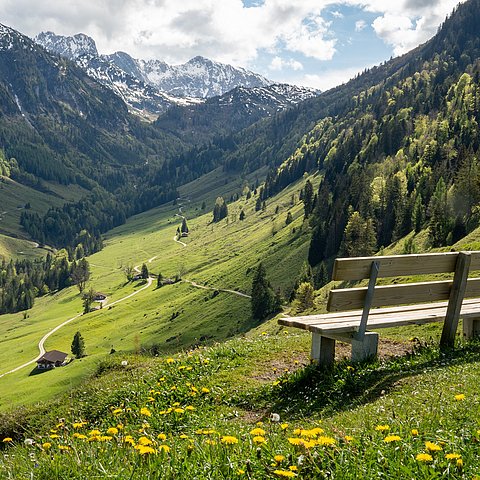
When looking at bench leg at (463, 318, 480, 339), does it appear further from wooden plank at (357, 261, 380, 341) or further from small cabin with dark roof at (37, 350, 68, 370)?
small cabin with dark roof at (37, 350, 68, 370)

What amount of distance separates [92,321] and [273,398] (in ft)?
613

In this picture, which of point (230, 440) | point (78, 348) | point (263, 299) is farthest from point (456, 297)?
point (78, 348)

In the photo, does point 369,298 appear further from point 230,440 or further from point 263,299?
point 263,299

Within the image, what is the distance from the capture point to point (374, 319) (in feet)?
45.8

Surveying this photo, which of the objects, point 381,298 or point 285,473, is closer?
point 285,473

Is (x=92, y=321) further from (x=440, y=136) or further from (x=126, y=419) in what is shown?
(x=126, y=419)

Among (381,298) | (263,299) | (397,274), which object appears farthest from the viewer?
(263,299)

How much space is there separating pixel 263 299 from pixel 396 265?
112342mm

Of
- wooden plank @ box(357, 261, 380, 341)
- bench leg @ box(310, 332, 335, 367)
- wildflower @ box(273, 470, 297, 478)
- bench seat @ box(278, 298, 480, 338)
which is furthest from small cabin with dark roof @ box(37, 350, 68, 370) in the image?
wildflower @ box(273, 470, 297, 478)

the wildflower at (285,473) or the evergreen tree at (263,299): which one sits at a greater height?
the wildflower at (285,473)

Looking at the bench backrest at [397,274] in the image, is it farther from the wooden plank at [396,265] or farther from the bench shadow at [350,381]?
the bench shadow at [350,381]

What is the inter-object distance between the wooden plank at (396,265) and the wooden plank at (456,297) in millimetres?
222

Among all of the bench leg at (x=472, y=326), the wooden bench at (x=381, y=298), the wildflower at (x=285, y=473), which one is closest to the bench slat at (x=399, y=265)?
Result: the wooden bench at (x=381, y=298)

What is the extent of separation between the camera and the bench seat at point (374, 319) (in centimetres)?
1293
